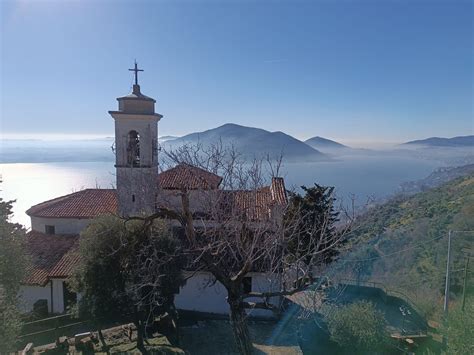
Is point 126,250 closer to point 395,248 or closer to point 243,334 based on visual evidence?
point 243,334

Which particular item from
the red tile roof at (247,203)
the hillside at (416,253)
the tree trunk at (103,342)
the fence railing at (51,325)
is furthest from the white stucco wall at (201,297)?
the red tile roof at (247,203)

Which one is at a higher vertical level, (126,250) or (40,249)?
(126,250)

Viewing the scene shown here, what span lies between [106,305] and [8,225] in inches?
136

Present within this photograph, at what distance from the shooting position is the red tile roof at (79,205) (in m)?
14.9

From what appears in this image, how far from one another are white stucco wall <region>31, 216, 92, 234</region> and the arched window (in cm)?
408

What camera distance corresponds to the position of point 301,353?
9727 mm

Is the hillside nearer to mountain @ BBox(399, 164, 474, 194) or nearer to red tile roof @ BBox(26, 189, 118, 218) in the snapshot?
mountain @ BBox(399, 164, 474, 194)

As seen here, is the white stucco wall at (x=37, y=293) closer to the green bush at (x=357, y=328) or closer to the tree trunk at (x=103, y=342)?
the tree trunk at (x=103, y=342)

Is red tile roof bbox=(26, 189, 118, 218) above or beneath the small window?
above

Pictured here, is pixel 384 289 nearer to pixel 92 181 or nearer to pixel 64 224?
pixel 64 224

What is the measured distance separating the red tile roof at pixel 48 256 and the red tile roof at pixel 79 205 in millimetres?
1031


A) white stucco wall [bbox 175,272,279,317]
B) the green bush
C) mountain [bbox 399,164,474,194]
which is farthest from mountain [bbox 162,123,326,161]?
mountain [bbox 399,164,474,194]

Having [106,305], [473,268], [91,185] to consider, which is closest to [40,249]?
[91,185]

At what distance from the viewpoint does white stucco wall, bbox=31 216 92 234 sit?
48.5 ft
